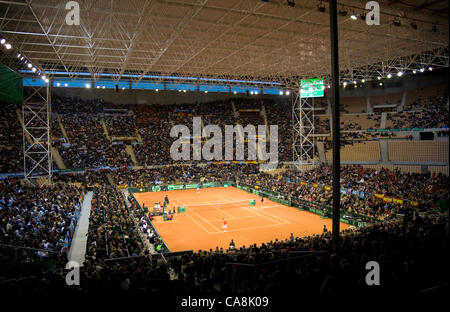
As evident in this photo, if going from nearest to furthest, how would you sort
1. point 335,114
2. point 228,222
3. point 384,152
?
point 335,114, point 228,222, point 384,152

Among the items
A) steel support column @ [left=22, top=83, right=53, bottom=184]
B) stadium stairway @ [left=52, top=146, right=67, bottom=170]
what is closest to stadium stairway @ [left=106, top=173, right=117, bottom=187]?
stadium stairway @ [left=52, top=146, right=67, bottom=170]

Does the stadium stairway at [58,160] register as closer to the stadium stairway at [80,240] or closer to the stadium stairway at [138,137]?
the stadium stairway at [138,137]

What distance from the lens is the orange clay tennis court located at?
2153 cm

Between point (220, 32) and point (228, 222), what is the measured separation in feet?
48.9

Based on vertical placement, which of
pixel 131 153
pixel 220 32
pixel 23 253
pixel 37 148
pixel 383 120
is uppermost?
pixel 220 32

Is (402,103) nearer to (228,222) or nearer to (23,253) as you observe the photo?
(228,222)

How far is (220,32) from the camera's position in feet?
77.2

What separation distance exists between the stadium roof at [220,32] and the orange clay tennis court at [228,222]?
1363 cm

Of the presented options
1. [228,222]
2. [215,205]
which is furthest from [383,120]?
[228,222]

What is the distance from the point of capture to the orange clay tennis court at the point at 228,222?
21.5m

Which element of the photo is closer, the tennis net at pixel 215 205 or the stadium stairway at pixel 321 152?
the tennis net at pixel 215 205

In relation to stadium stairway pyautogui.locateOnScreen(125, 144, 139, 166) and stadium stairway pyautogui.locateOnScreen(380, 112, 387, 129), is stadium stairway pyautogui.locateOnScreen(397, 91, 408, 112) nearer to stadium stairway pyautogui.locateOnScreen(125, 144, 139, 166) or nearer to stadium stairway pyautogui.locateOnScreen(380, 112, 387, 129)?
stadium stairway pyautogui.locateOnScreen(380, 112, 387, 129)

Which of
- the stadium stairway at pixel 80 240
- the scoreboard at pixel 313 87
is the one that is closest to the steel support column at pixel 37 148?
the stadium stairway at pixel 80 240

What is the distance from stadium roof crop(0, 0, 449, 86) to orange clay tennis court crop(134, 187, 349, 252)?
13.6 metres
